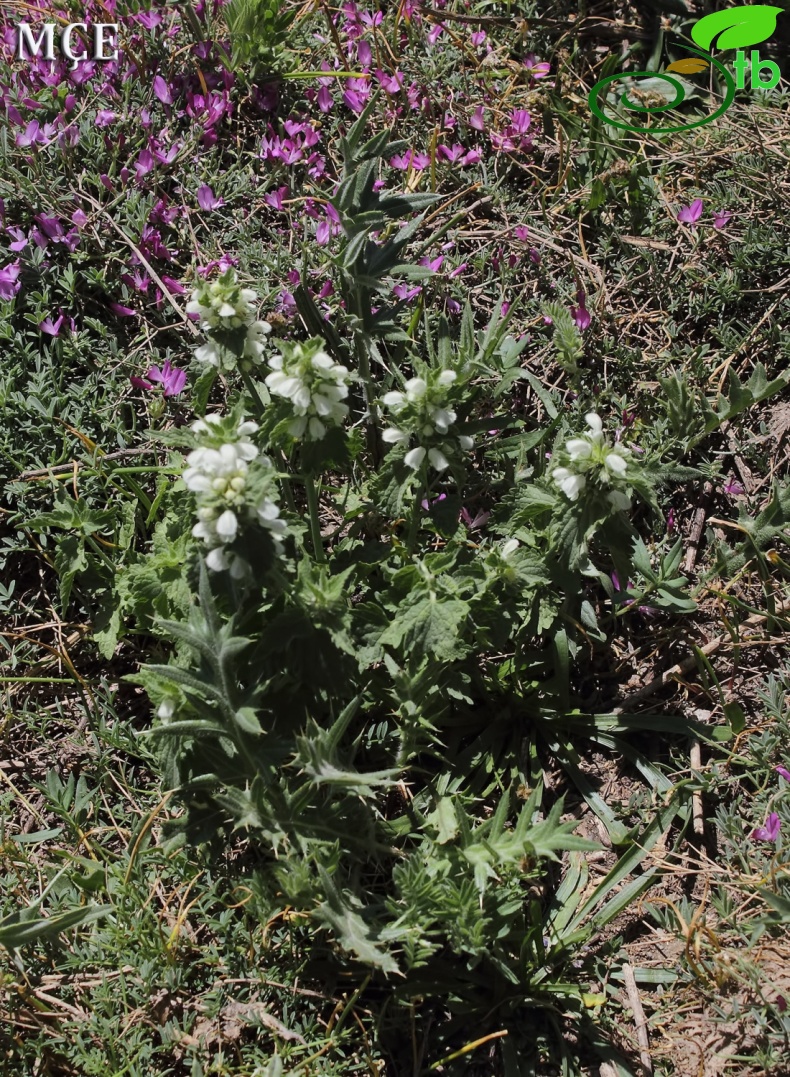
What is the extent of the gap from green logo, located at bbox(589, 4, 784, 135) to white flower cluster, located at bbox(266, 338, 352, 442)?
2.16 meters

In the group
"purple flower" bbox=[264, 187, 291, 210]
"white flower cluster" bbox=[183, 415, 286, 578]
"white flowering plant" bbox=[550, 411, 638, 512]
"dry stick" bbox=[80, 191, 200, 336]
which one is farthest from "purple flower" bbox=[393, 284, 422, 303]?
"white flower cluster" bbox=[183, 415, 286, 578]

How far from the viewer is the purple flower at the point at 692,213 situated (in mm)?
3346

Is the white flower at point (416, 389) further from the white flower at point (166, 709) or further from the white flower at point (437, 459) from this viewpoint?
the white flower at point (166, 709)

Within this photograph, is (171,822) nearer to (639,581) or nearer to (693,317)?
(639,581)

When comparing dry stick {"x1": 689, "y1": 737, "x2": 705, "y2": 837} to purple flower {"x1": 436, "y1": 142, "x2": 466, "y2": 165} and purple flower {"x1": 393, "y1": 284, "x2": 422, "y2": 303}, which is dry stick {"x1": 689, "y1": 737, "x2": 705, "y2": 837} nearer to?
purple flower {"x1": 393, "y1": 284, "x2": 422, "y2": 303}

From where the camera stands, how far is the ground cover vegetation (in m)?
2.15

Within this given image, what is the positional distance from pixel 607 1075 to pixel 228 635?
140 centimetres

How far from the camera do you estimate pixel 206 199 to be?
3281mm

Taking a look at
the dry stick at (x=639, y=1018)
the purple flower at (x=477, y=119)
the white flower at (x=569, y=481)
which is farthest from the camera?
the purple flower at (x=477, y=119)

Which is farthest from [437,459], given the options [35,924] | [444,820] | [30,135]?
[30,135]

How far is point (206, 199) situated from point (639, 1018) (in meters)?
2.71

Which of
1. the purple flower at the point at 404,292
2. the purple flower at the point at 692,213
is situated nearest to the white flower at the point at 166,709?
the purple flower at the point at 404,292

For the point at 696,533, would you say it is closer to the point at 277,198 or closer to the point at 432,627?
the point at 432,627

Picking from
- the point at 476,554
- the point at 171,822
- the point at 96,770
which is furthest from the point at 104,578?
the point at 476,554
